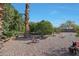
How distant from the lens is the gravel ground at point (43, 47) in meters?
3.17

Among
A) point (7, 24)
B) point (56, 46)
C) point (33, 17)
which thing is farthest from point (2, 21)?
point (56, 46)


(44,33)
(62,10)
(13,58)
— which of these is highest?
(62,10)

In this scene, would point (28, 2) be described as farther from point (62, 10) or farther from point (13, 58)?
point (13, 58)

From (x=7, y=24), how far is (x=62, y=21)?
49cm

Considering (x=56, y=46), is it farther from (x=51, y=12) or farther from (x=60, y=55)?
(x=51, y=12)

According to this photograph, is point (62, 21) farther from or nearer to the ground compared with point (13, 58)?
farther from the ground

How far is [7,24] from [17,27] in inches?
3.6

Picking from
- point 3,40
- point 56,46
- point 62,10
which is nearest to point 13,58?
point 3,40

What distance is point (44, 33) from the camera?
10.5ft

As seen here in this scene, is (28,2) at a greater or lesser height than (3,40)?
greater

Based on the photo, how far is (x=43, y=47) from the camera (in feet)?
10.5

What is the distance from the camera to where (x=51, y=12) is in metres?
3.18

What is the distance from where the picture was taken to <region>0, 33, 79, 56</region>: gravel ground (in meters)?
3.17

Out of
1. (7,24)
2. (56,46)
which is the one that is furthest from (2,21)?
(56,46)
